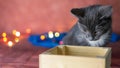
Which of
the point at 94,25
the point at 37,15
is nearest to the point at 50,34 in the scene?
the point at 37,15

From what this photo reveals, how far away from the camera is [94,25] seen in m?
1.11

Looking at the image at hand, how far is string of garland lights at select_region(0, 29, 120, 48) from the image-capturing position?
156 centimetres

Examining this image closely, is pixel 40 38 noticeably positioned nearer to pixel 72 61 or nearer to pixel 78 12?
pixel 78 12

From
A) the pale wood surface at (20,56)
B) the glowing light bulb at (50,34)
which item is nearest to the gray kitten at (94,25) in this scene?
the pale wood surface at (20,56)

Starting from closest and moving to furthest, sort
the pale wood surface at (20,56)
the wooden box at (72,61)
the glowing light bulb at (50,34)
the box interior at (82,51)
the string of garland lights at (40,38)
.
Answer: the wooden box at (72,61) → the box interior at (82,51) → the pale wood surface at (20,56) → the string of garland lights at (40,38) → the glowing light bulb at (50,34)

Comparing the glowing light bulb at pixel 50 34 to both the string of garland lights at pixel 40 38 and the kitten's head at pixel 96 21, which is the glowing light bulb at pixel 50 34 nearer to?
the string of garland lights at pixel 40 38

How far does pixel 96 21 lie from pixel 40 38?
0.72 metres

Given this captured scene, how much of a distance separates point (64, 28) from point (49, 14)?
184 mm

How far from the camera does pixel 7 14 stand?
1.86 m

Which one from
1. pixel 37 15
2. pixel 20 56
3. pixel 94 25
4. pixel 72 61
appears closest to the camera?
pixel 72 61

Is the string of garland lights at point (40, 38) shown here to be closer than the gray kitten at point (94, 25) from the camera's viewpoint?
No

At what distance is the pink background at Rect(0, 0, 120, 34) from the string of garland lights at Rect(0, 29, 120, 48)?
6 centimetres

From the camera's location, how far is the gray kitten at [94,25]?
1.11 m

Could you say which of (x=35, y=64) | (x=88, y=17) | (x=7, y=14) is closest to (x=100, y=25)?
(x=88, y=17)
